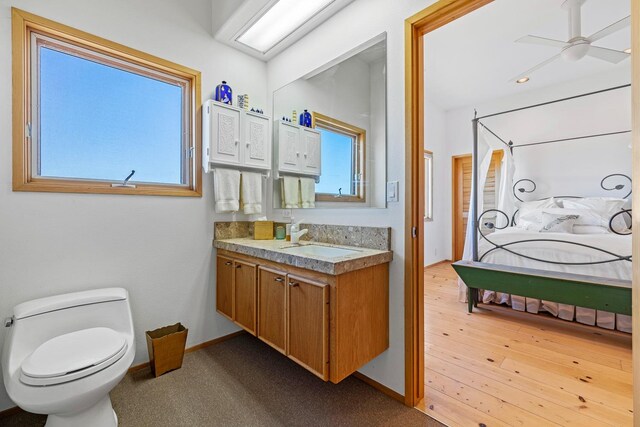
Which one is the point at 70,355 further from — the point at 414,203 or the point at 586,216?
the point at 586,216

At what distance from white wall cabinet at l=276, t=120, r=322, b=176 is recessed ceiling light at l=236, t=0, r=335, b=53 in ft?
2.20

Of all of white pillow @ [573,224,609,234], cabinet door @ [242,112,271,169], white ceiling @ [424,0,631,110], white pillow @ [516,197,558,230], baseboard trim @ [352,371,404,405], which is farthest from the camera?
white pillow @ [516,197,558,230]

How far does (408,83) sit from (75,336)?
232 centimetres

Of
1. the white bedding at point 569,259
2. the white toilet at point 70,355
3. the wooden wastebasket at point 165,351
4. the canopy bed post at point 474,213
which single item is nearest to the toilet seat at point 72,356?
Result: the white toilet at point 70,355

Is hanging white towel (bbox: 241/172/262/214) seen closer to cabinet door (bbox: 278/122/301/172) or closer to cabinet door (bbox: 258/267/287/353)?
Result: cabinet door (bbox: 278/122/301/172)

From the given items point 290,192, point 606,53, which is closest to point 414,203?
point 290,192

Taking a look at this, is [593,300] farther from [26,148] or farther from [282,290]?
[26,148]

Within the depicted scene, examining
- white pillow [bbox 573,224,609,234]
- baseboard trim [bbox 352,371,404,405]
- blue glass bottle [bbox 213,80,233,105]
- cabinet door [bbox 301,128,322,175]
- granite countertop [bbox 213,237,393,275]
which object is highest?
blue glass bottle [bbox 213,80,233,105]

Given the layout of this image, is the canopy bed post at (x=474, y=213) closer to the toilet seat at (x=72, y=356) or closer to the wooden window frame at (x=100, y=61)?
the wooden window frame at (x=100, y=61)

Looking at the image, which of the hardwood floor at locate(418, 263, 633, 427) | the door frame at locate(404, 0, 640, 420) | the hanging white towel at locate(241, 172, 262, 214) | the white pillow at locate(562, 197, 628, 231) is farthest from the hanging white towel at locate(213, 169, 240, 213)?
the white pillow at locate(562, 197, 628, 231)

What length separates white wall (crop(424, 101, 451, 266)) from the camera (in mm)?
4961

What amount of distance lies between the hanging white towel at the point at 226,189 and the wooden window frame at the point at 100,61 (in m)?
0.15

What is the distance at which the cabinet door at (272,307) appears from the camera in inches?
67.3

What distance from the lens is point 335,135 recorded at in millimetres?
2207
